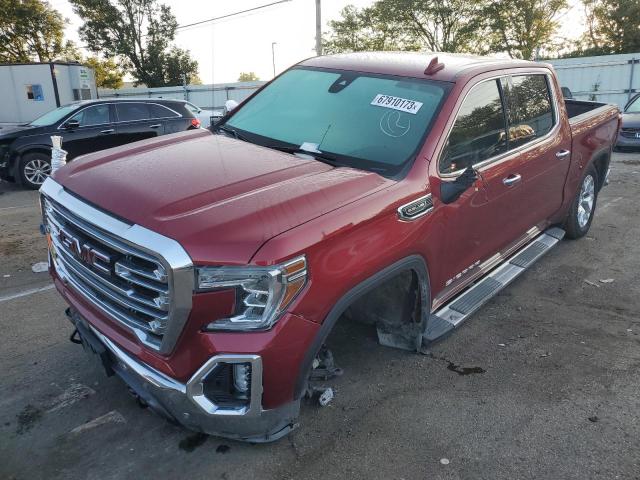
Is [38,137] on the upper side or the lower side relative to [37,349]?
upper

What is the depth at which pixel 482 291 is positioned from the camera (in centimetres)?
377

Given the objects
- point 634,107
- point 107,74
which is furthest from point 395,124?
point 107,74

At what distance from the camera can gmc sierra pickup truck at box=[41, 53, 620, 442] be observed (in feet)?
7.04

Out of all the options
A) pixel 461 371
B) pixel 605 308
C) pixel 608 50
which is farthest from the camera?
pixel 608 50

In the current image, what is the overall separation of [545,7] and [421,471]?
4160cm

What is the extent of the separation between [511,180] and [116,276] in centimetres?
271

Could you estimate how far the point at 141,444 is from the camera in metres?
2.65

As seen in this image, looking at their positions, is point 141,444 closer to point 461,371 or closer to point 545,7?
point 461,371

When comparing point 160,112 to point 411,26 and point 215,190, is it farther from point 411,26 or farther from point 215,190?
point 411,26

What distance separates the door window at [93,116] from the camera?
9.85m

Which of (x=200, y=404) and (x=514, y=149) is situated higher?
(x=514, y=149)

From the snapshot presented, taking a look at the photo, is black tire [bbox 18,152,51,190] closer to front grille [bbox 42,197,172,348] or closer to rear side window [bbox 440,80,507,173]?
front grille [bbox 42,197,172,348]

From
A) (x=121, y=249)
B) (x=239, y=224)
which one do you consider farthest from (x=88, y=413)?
(x=239, y=224)

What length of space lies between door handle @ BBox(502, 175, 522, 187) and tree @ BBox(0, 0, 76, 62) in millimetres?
38115
